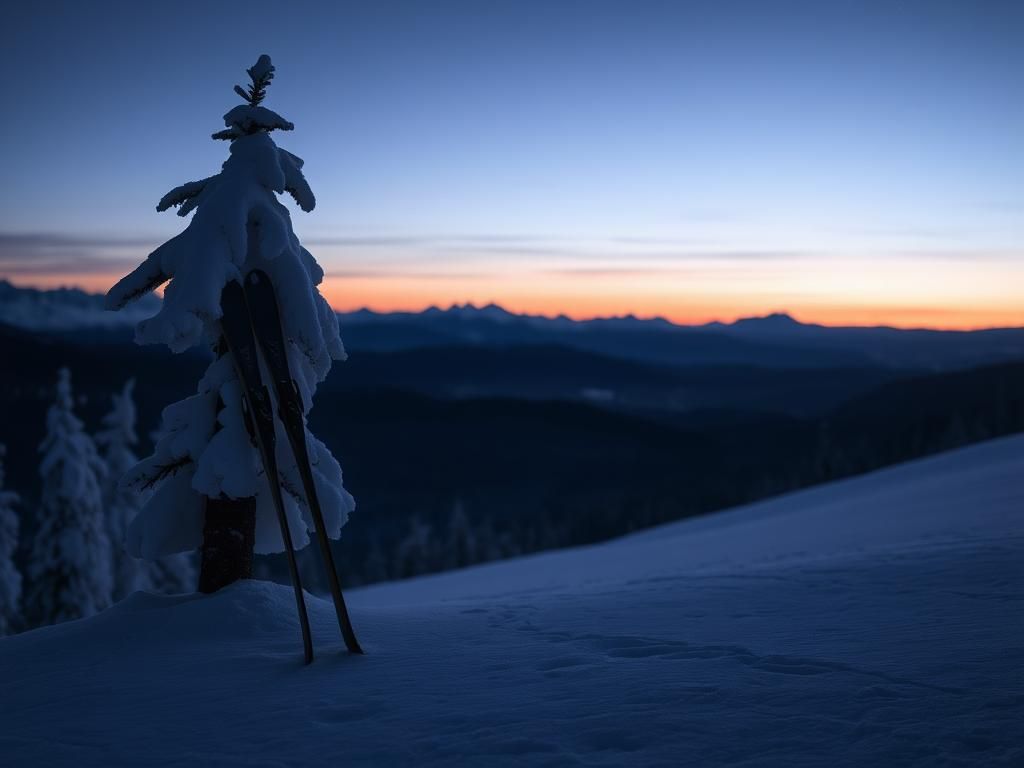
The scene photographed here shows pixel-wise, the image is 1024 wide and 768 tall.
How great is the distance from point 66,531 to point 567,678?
23562 millimetres

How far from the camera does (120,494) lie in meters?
28.5

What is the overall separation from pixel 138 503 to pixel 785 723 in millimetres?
31019

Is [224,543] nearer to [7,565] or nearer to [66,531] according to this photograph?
[66,531]

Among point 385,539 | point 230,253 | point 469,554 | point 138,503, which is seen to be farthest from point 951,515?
point 385,539

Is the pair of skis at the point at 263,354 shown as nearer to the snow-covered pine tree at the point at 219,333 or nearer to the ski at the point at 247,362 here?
the ski at the point at 247,362

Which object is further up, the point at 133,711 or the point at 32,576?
the point at 133,711

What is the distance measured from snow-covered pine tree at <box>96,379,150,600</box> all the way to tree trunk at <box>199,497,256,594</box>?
23.5 metres

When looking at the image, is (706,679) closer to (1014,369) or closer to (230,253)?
(230,253)

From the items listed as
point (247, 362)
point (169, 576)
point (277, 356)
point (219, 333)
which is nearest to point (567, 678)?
point (277, 356)

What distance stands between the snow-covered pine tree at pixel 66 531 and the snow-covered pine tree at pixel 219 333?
1895 centimetres

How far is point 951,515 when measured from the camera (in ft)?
43.8

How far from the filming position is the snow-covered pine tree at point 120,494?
91.6 feet

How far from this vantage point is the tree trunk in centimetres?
697

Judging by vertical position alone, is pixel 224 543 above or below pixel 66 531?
above
